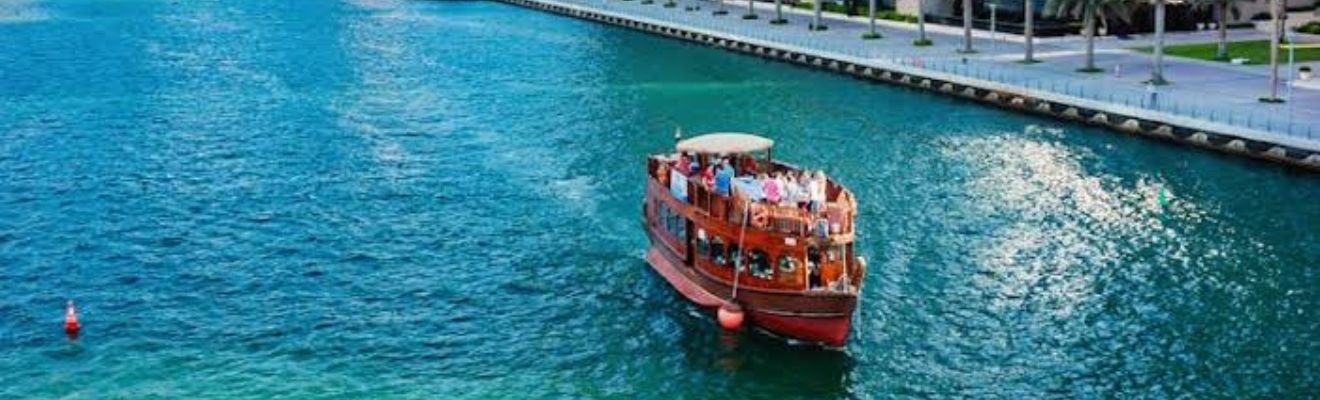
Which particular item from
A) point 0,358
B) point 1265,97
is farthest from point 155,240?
point 1265,97

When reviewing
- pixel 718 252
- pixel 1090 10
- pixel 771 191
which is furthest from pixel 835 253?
pixel 1090 10

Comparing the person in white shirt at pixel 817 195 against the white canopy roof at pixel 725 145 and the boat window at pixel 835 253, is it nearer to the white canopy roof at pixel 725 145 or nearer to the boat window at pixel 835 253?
the boat window at pixel 835 253

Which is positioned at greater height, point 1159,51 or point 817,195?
point 1159,51

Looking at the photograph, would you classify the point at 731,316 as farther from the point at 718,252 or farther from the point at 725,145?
the point at 725,145

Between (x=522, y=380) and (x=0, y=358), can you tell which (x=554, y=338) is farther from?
(x=0, y=358)

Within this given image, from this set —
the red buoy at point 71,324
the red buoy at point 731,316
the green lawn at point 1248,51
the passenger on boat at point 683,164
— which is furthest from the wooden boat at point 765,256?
the green lawn at point 1248,51

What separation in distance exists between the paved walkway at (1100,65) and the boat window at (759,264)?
41.1 metres

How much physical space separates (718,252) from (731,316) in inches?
136

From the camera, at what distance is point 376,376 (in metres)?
59.5

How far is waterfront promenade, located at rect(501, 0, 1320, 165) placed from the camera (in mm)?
94625

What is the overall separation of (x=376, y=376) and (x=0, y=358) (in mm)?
15223

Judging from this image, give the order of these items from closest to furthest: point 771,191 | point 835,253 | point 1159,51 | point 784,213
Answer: point 835,253 < point 784,213 < point 771,191 < point 1159,51

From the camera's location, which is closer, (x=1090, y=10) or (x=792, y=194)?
(x=792, y=194)

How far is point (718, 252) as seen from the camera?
65438 millimetres
